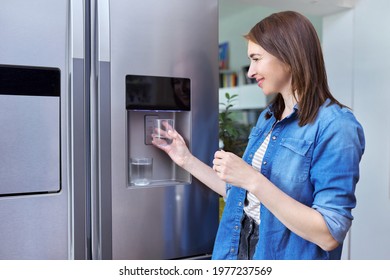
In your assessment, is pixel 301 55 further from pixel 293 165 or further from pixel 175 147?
pixel 175 147

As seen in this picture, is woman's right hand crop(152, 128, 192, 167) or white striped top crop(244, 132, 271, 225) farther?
woman's right hand crop(152, 128, 192, 167)

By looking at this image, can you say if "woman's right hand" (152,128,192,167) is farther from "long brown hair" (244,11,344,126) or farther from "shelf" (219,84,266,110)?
"shelf" (219,84,266,110)

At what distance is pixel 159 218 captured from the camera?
3.80 feet

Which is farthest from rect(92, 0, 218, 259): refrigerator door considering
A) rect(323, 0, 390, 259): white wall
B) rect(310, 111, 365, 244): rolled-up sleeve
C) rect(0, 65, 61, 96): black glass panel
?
rect(323, 0, 390, 259): white wall

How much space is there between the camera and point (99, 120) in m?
1.05

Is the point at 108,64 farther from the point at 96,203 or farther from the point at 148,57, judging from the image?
the point at 96,203

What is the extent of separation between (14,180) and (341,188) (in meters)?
0.79

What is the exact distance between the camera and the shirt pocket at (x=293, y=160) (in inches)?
36.0

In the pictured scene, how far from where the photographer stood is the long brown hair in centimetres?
93

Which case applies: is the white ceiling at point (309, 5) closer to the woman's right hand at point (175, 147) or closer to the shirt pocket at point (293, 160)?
the woman's right hand at point (175, 147)

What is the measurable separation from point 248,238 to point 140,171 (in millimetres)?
374

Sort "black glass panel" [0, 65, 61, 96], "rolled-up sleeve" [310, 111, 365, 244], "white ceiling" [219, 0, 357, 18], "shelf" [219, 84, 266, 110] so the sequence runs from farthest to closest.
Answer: "shelf" [219, 84, 266, 110]
"white ceiling" [219, 0, 357, 18]
"black glass panel" [0, 65, 61, 96]
"rolled-up sleeve" [310, 111, 365, 244]

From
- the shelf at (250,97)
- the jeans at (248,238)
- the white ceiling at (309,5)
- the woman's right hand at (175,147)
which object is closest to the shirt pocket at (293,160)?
the jeans at (248,238)

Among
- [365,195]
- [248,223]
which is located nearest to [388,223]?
[365,195]
